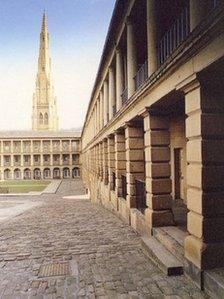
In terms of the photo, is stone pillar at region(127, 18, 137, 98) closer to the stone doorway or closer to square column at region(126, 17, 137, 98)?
square column at region(126, 17, 137, 98)

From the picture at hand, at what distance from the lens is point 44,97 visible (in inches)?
3920

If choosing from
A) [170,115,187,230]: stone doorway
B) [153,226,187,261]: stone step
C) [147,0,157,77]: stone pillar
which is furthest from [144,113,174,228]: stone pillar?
[170,115,187,230]: stone doorway

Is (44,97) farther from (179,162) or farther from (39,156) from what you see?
(179,162)

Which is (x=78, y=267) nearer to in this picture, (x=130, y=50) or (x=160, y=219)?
(x=160, y=219)

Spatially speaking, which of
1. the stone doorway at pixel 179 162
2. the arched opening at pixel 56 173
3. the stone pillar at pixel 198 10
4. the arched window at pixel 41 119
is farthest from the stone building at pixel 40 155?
the stone pillar at pixel 198 10

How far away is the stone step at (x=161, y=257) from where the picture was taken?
20.5 feet

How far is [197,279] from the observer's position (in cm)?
571

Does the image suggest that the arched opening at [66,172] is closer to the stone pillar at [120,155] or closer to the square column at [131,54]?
the stone pillar at [120,155]

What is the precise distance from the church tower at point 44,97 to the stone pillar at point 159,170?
8990cm

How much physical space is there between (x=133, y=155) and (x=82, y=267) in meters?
5.53

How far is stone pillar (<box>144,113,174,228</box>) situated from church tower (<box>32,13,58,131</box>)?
89.9m

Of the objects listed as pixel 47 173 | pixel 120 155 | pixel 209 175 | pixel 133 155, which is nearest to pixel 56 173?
pixel 47 173

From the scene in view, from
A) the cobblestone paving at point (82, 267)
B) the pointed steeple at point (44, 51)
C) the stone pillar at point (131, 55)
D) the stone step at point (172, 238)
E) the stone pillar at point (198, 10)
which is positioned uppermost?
the pointed steeple at point (44, 51)

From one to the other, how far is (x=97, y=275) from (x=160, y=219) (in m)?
2.87
